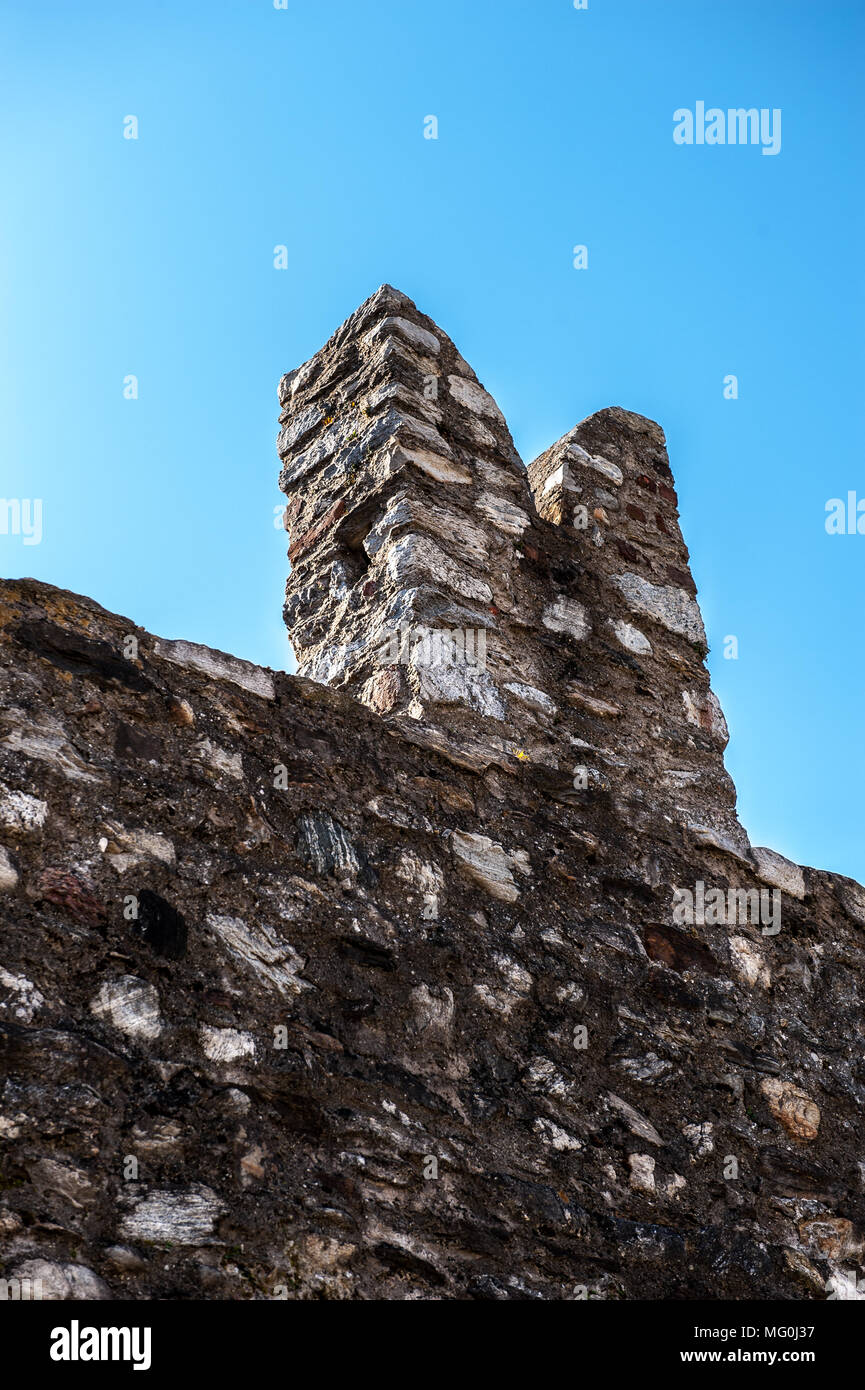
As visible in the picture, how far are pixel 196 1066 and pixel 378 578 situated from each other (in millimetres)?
1832

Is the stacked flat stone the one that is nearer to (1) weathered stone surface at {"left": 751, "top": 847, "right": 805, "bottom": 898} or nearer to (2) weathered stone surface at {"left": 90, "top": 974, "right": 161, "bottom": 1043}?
(1) weathered stone surface at {"left": 751, "top": 847, "right": 805, "bottom": 898}

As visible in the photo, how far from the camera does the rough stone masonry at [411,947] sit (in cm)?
194

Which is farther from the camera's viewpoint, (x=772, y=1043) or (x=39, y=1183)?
(x=772, y=1043)

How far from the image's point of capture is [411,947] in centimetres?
254

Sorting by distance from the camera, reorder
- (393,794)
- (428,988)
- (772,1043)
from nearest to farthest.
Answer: (428,988)
(393,794)
(772,1043)

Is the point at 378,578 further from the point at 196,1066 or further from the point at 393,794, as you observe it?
the point at 196,1066

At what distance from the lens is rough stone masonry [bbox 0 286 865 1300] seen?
6.36ft

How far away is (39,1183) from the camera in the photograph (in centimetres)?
175

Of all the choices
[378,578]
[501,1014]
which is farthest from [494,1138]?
[378,578]
